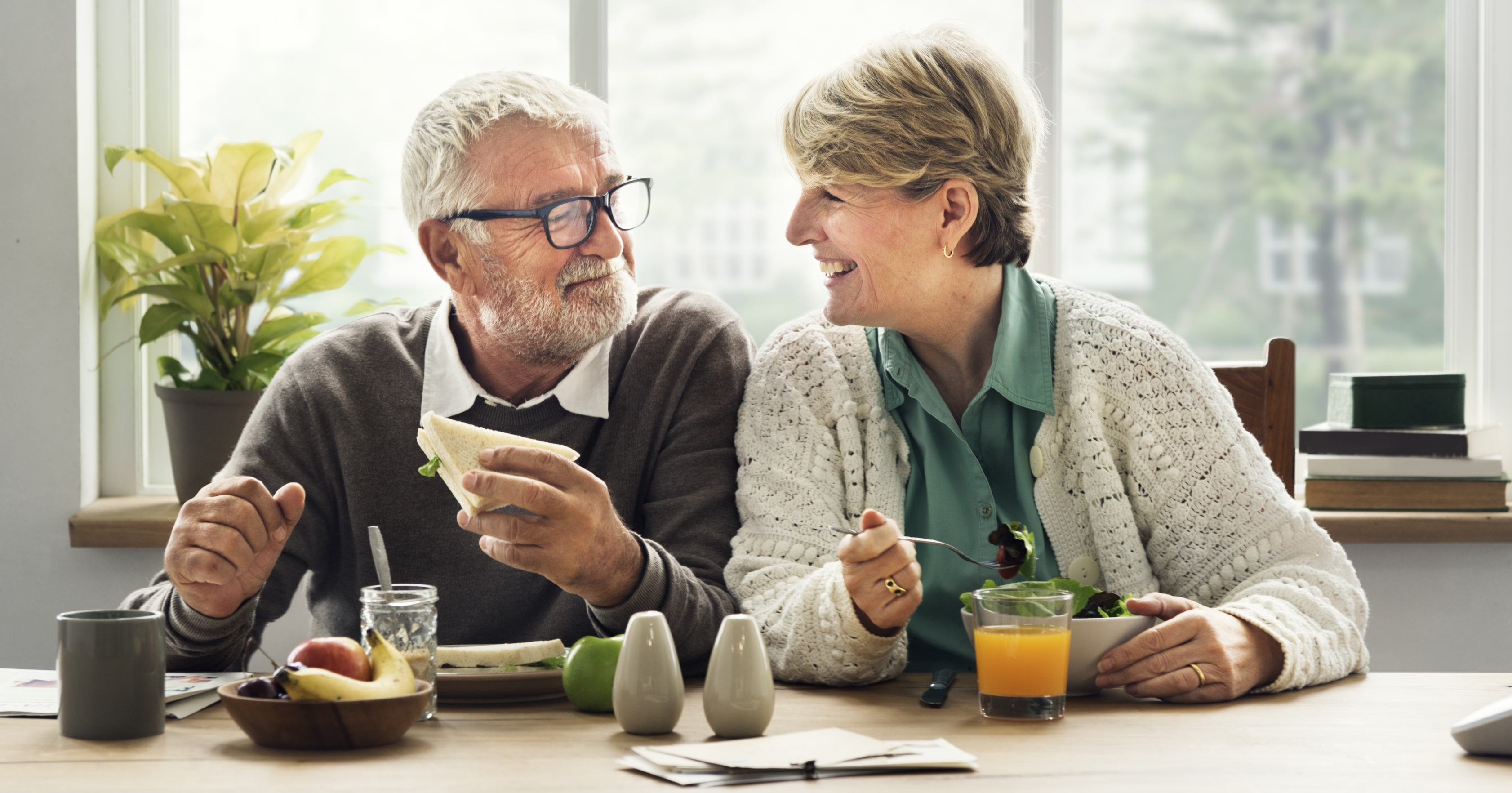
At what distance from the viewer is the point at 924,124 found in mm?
1721

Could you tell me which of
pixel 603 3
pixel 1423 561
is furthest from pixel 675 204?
pixel 1423 561

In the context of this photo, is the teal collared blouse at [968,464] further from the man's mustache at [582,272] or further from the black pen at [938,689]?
the man's mustache at [582,272]

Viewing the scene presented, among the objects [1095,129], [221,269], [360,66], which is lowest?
[221,269]

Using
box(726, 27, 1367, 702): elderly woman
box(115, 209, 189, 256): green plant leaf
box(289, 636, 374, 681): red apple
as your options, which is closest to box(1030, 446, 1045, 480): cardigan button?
box(726, 27, 1367, 702): elderly woman

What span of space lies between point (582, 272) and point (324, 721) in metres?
0.84

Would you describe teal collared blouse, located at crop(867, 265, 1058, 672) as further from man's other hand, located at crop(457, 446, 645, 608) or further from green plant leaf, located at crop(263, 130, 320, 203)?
green plant leaf, located at crop(263, 130, 320, 203)

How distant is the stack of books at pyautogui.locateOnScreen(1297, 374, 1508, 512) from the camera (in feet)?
8.18

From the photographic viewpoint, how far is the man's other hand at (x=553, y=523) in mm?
1319

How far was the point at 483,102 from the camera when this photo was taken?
1846 millimetres

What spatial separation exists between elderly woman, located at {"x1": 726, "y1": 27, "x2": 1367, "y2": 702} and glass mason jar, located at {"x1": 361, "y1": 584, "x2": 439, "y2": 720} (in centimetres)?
42

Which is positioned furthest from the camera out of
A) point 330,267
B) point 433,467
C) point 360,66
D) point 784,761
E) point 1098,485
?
→ point 360,66

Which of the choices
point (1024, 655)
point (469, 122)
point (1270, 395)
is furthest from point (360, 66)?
point (1024, 655)

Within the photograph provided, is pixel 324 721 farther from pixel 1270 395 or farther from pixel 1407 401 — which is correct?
pixel 1407 401

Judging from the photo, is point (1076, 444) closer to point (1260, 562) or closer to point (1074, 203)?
point (1260, 562)
